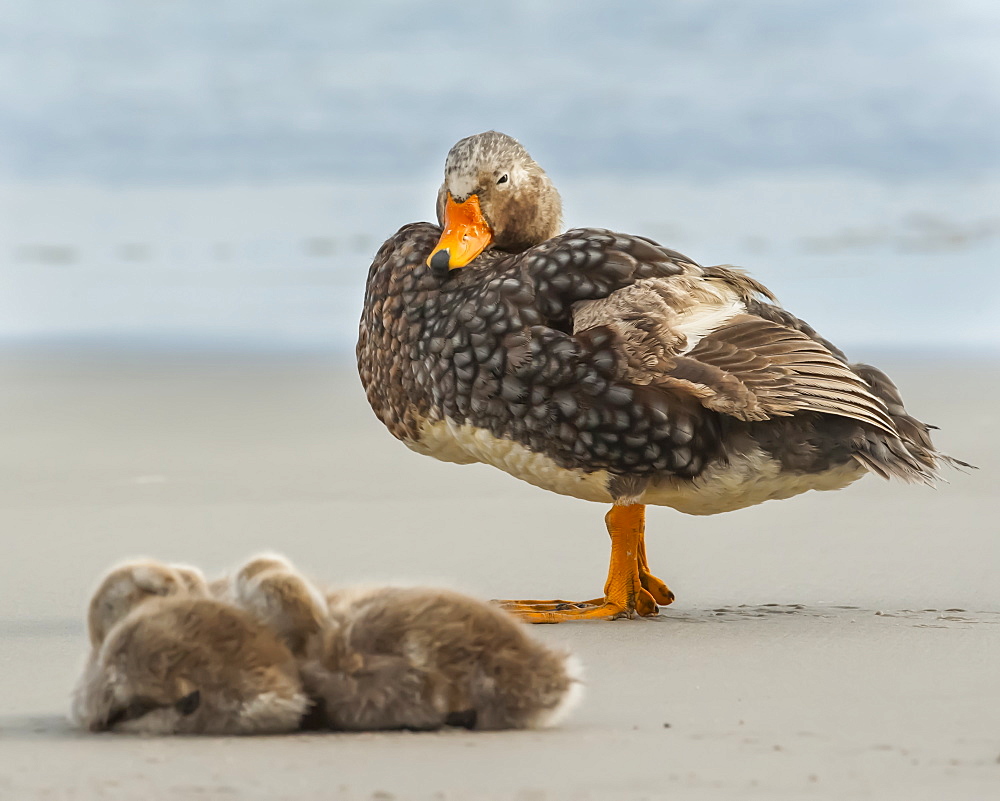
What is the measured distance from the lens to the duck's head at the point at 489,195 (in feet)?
15.8

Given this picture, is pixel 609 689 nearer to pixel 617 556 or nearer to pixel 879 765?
pixel 879 765

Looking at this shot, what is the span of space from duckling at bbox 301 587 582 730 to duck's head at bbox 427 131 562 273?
202cm

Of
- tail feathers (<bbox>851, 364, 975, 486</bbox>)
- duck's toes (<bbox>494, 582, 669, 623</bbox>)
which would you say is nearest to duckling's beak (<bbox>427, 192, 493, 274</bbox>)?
duck's toes (<bbox>494, 582, 669, 623</bbox>)

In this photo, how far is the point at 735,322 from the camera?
14.4 feet

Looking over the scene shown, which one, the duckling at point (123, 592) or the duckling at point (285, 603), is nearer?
the duckling at point (285, 603)

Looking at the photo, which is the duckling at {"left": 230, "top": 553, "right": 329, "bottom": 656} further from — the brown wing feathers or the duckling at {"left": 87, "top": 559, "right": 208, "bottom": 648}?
the brown wing feathers

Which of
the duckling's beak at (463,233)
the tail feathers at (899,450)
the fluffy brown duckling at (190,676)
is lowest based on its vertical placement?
the fluffy brown duckling at (190,676)

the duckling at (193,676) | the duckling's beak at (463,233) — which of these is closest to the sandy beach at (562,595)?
the duckling at (193,676)

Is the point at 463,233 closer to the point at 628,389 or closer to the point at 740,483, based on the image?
the point at 628,389

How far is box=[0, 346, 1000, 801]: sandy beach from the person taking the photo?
102 inches

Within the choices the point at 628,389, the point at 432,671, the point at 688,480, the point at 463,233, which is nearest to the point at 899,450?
the point at 688,480

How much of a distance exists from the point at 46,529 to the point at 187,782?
12.3ft

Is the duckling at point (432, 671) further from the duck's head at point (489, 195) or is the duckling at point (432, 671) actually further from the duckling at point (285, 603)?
the duck's head at point (489, 195)

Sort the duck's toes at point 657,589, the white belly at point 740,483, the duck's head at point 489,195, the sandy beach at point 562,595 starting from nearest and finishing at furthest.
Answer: the sandy beach at point 562,595 → the white belly at point 740,483 → the duck's toes at point 657,589 → the duck's head at point 489,195
